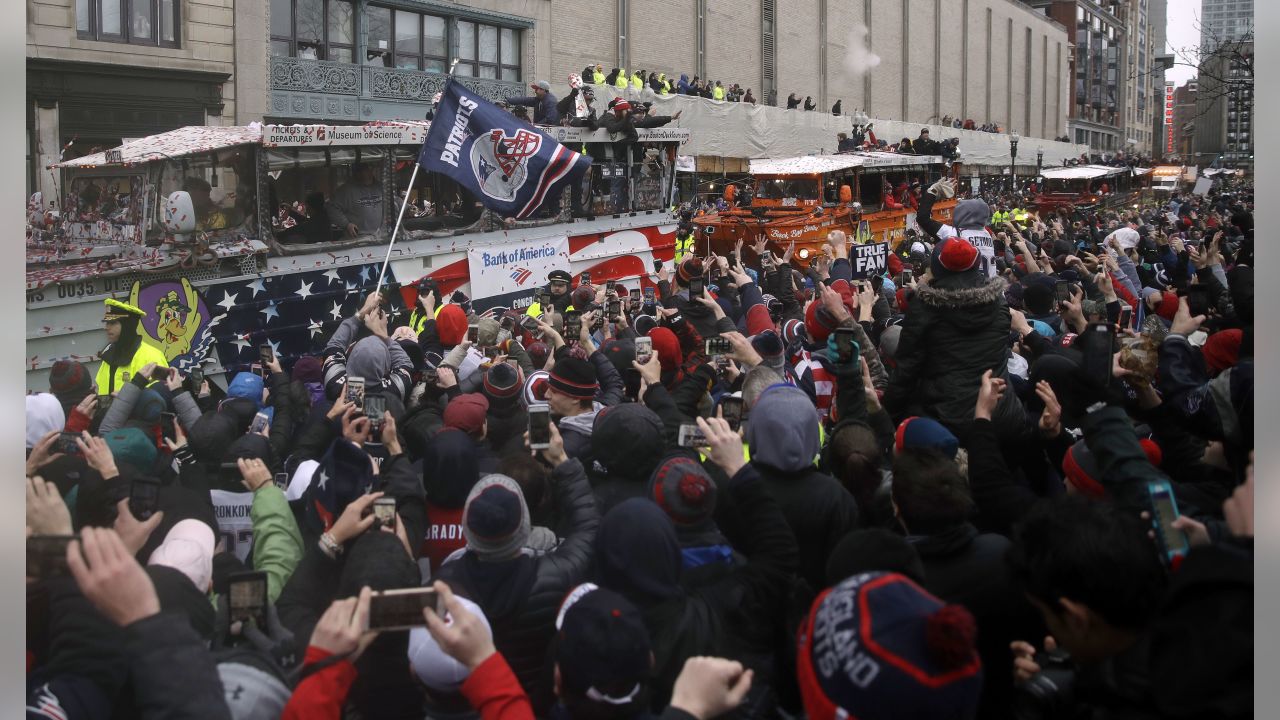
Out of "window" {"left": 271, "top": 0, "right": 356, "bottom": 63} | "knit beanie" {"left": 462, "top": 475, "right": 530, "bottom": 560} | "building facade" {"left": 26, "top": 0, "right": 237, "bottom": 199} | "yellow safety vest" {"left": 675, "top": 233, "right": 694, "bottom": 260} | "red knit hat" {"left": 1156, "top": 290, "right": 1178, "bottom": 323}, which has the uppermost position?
"window" {"left": 271, "top": 0, "right": 356, "bottom": 63}

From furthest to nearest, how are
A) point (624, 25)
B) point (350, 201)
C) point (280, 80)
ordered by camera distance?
point (624, 25) → point (280, 80) → point (350, 201)

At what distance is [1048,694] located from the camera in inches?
106

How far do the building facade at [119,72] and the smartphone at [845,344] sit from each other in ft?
49.7

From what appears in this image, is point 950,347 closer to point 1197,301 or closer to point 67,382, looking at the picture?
point 1197,301

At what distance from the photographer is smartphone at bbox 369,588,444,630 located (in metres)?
2.66

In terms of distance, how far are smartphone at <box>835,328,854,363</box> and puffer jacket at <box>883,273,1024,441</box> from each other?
560mm

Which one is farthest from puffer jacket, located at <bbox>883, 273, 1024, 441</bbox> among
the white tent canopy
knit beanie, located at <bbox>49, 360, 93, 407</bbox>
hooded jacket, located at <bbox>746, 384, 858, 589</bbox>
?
the white tent canopy

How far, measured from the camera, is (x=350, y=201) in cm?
1140

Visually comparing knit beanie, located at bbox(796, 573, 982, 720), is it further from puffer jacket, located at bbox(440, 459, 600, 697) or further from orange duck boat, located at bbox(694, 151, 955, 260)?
orange duck boat, located at bbox(694, 151, 955, 260)

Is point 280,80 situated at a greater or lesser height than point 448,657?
greater

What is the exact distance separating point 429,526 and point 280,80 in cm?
2159

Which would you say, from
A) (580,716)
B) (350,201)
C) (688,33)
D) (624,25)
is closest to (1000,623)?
(580,716)

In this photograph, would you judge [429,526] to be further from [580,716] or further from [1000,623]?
[1000,623]

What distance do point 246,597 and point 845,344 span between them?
2693mm
